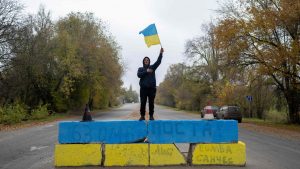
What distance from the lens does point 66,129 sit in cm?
930

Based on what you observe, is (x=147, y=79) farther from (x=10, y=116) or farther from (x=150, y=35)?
(x=10, y=116)

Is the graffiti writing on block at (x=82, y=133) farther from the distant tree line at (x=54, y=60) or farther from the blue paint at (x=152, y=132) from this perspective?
the distant tree line at (x=54, y=60)

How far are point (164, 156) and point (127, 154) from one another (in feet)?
2.87

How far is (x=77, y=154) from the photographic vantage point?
30.4ft

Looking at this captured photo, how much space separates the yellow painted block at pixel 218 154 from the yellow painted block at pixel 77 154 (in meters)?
2.32

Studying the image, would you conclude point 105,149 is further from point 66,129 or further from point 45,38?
point 45,38

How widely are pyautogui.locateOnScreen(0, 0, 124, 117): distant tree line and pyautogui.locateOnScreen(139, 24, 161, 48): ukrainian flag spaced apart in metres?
25.6

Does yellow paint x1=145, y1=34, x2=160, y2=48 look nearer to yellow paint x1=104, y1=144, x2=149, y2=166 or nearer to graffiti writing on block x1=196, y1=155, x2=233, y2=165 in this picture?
yellow paint x1=104, y1=144, x2=149, y2=166

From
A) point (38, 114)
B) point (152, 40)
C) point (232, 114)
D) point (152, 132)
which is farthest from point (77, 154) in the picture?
point (232, 114)

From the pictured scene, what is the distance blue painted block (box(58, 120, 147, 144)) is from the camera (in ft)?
30.5

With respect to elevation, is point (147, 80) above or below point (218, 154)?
above

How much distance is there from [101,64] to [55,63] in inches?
334

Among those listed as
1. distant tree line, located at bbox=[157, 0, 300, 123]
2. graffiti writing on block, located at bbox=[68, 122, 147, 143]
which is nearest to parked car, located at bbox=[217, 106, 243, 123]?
distant tree line, located at bbox=[157, 0, 300, 123]

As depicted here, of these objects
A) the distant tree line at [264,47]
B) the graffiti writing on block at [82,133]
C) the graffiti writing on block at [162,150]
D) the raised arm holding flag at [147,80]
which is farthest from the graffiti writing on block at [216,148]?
the distant tree line at [264,47]
